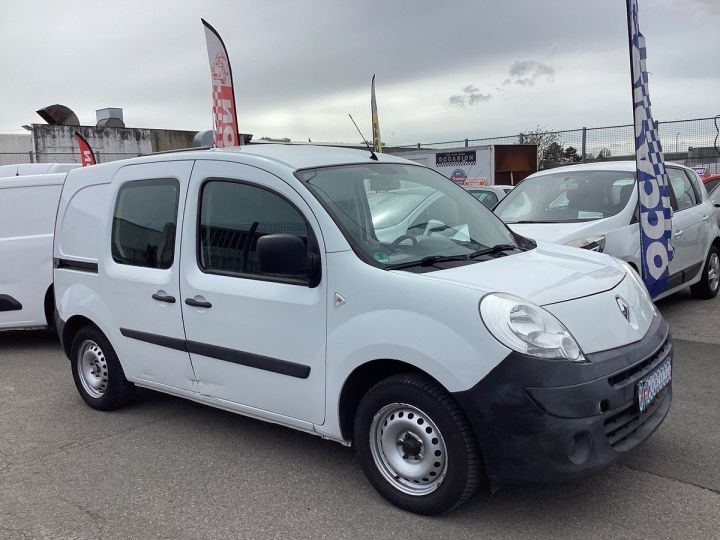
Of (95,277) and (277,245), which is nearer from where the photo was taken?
(277,245)

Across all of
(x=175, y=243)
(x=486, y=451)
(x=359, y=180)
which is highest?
(x=359, y=180)

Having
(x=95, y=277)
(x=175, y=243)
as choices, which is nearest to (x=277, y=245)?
(x=175, y=243)

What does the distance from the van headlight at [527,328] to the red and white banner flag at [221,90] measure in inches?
290

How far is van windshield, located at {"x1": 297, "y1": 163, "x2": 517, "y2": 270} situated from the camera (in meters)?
3.47

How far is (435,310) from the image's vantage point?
2.99 meters

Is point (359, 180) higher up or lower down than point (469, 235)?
higher up

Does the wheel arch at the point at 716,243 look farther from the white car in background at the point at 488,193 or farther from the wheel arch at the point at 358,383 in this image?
the wheel arch at the point at 358,383

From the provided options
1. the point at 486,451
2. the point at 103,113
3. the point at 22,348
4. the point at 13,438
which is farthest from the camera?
the point at 103,113

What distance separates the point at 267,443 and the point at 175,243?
54.3 inches

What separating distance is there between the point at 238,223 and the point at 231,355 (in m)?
0.76

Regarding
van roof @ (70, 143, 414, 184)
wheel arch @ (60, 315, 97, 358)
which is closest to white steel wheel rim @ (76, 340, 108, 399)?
wheel arch @ (60, 315, 97, 358)

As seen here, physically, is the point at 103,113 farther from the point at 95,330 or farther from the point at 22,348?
the point at 95,330

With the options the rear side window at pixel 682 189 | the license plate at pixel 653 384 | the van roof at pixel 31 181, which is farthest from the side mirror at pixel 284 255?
the rear side window at pixel 682 189

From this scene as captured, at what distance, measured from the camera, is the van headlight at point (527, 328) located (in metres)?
2.84
